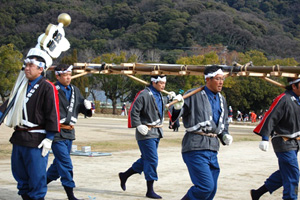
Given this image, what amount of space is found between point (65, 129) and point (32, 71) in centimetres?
202

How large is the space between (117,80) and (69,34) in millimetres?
58209

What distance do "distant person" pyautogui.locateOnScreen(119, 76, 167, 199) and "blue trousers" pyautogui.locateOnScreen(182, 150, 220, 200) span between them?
1.99 metres

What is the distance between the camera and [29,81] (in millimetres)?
6188

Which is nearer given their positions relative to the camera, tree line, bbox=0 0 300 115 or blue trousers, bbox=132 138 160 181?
blue trousers, bbox=132 138 160 181

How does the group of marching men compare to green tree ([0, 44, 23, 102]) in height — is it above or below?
below

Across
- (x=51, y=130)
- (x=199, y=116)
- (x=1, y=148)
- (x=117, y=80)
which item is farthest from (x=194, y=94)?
(x=117, y=80)

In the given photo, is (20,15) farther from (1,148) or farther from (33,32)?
(1,148)

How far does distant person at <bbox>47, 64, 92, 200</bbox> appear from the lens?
764 centimetres

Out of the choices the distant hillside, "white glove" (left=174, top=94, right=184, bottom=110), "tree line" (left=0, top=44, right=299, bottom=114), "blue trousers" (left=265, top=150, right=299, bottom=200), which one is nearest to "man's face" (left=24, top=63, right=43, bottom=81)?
"white glove" (left=174, top=94, right=184, bottom=110)

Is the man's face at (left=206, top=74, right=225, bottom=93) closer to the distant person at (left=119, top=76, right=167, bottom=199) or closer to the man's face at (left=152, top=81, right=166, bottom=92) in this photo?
the distant person at (left=119, top=76, right=167, bottom=199)

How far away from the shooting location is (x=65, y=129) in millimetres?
7992

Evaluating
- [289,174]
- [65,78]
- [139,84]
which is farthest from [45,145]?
[139,84]

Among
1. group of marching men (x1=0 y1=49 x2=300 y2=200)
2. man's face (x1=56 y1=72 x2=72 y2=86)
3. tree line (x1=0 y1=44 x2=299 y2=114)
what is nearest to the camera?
group of marching men (x1=0 y1=49 x2=300 y2=200)

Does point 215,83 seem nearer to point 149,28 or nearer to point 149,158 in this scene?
point 149,158
